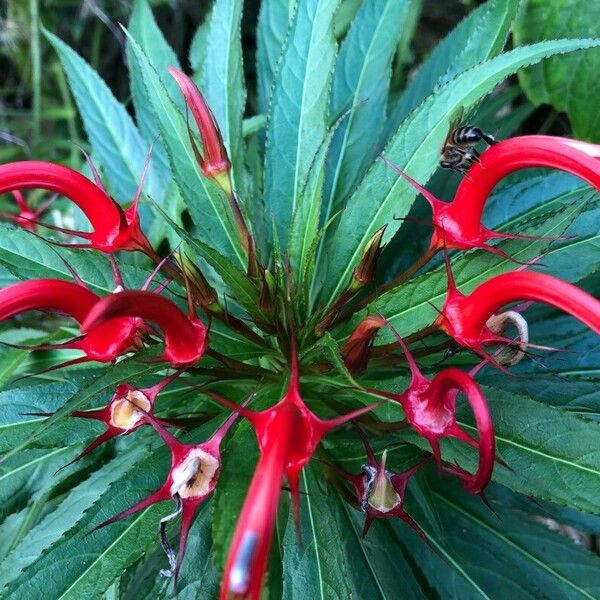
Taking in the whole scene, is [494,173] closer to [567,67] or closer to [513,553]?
[513,553]

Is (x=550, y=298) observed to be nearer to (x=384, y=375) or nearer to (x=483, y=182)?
(x=483, y=182)

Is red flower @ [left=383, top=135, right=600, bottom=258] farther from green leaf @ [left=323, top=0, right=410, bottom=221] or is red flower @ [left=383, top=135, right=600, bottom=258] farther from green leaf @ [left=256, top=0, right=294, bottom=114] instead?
green leaf @ [left=256, top=0, right=294, bottom=114]

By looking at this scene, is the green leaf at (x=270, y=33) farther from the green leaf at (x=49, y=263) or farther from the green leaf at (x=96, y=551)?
the green leaf at (x=96, y=551)

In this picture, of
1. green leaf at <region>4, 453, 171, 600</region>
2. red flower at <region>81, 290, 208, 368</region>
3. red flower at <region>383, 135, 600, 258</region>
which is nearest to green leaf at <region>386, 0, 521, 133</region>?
red flower at <region>383, 135, 600, 258</region>

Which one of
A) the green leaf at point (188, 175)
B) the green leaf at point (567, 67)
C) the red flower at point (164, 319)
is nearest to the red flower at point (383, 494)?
the red flower at point (164, 319)

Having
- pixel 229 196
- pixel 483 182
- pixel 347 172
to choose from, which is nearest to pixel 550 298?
pixel 483 182
